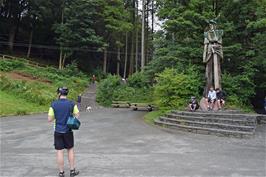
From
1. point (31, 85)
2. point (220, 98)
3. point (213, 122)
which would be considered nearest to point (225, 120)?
point (213, 122)

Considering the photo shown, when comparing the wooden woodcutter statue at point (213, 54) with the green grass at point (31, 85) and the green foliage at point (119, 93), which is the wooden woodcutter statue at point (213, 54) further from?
the green foliage at point (119, 93)

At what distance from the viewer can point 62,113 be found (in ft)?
24.8

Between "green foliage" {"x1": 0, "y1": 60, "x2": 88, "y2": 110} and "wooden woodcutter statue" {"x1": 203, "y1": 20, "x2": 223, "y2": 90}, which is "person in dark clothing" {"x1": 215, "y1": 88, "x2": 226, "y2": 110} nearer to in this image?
"wooden woodcutter statue" {"x1": 203, "y1": 20, "x2": 223, "y2": 90}

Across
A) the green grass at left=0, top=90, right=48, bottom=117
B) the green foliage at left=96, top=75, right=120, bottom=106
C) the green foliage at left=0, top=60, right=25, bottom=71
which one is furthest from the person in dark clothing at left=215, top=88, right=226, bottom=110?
the green foliage at left=0, top=60, right=25, bottom=71

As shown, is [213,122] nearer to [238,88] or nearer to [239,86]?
[238,88]

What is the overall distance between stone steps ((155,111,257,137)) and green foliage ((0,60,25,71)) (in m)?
24.9

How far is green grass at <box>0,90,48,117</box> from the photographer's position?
78.7 ft

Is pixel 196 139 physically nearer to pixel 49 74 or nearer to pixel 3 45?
pixel 49 74

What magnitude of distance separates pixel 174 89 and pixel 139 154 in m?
9.69

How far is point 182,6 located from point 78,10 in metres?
25.0

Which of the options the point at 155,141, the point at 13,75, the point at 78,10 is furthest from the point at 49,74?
the point at 155,141

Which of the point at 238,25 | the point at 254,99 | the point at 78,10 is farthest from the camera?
the point at 78,10

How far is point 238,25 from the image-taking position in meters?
23.0

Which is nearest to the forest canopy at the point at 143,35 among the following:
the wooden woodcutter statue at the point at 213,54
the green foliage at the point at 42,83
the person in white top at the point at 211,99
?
the wooden woodcutter statue at the point at 213,54
